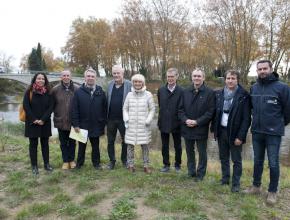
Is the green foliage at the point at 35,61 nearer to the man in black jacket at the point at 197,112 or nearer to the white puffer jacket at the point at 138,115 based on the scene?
the white puffer jacket at the point at 138,115

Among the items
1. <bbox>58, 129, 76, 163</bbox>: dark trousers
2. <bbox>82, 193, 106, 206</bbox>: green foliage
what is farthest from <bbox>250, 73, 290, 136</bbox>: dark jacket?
<bbox>58, 129, 76, 163</bbox>: dark trousers

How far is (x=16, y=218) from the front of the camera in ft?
15.1

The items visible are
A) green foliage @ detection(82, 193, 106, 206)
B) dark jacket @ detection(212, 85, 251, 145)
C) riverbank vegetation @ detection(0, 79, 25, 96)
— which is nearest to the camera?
green foliage @ detection(82, 193, 106, 206)

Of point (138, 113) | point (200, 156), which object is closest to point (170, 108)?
point (138, 113)

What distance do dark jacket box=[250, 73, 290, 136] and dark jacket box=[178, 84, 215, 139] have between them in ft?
2.62

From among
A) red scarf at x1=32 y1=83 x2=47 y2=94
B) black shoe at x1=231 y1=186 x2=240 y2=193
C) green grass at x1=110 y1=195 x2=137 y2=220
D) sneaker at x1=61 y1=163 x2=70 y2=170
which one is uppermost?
red scarf at x1=32 y1=83 x2=47 y2=94

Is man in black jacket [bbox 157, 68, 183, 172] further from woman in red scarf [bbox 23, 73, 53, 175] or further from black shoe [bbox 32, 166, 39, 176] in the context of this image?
black shoe [bbox 32, 166, 39, 176]

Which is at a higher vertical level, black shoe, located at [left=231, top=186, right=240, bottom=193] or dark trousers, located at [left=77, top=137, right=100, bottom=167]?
dark trousers, located at [left=77, top=137, right=100, bottom=167]

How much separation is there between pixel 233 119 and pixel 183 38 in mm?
38494

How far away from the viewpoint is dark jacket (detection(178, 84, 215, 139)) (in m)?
5.75

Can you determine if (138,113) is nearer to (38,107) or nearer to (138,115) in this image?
(138,115)

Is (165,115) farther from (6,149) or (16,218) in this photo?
(6,149)

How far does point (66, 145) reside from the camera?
6711mm

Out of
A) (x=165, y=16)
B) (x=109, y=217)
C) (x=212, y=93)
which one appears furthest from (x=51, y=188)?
(x=165, y=16)
